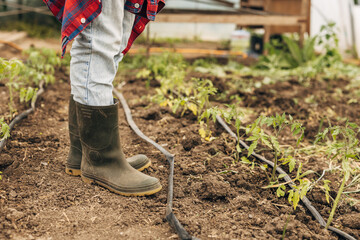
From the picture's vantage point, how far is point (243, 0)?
6.29m


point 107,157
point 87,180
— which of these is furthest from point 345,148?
point 87,180

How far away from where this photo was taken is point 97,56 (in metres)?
1.62

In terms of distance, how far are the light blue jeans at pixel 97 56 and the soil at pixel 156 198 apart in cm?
47

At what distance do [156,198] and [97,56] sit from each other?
711 millimetres

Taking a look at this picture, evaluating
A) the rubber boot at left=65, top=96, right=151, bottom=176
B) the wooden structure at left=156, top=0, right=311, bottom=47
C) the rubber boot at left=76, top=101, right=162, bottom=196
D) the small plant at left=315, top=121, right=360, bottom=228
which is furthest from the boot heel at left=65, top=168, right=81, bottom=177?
the wooden structure at left=156, top=0, right=311, bottom=47

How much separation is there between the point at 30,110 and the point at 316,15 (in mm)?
5754

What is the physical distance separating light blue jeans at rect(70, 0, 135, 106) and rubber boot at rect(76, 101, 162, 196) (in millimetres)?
66

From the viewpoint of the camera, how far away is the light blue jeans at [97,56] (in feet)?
5.17

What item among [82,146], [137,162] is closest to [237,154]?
→ [137,162]

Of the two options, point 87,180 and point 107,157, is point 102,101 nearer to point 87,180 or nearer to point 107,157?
point 107,157

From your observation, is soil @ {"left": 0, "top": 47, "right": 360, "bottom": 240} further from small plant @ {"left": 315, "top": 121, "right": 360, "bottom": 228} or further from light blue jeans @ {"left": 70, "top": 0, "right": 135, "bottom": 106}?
light blue jeans @ {"left": 70, "top": 0, "right": 135, "bottom": 106}

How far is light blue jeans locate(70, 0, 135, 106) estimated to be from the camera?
1.58 metres

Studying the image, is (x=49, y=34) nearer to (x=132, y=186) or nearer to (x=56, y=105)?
(x=56, y=105)

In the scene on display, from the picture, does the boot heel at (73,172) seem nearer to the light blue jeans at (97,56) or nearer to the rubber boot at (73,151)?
the rubber boot at (73,151)
